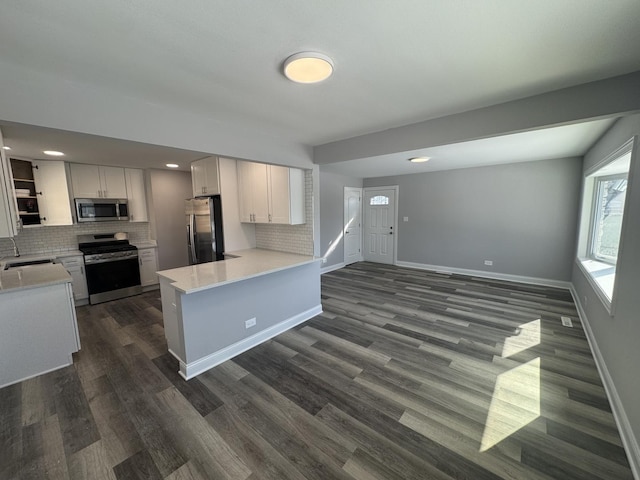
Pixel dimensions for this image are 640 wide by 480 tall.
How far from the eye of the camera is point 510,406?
2.00 m

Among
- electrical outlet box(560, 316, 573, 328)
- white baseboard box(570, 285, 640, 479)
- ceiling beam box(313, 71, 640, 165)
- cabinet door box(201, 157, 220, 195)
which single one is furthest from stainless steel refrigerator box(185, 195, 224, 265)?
A: electrical outlet box(560, 316, 573, 328)

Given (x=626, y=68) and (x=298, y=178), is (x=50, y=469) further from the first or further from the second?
(x=626, y=68)

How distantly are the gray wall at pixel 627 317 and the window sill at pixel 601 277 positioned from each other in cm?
11

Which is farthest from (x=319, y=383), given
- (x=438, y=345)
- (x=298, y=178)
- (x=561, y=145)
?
(x=561, y=145)

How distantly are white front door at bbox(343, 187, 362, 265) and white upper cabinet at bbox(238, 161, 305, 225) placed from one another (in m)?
3.00

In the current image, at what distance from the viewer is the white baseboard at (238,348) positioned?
7.82 feet

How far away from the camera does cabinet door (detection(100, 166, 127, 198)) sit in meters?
4.37

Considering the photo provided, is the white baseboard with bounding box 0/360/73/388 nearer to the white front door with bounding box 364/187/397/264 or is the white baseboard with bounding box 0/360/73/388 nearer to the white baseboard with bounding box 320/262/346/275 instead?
the white baseboard with bounding box 320/262/346/275

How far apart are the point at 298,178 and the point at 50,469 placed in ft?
10.9

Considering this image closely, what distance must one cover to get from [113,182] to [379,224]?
5791 millimetres

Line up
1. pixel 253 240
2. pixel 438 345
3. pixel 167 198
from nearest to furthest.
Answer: pixel 438 345 < pixel 253 240 < pixel 167 198

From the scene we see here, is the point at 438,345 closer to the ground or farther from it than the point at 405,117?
closer to the ground

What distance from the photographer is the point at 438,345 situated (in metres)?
2.89

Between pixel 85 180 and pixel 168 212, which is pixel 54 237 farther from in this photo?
pixel 168 212
